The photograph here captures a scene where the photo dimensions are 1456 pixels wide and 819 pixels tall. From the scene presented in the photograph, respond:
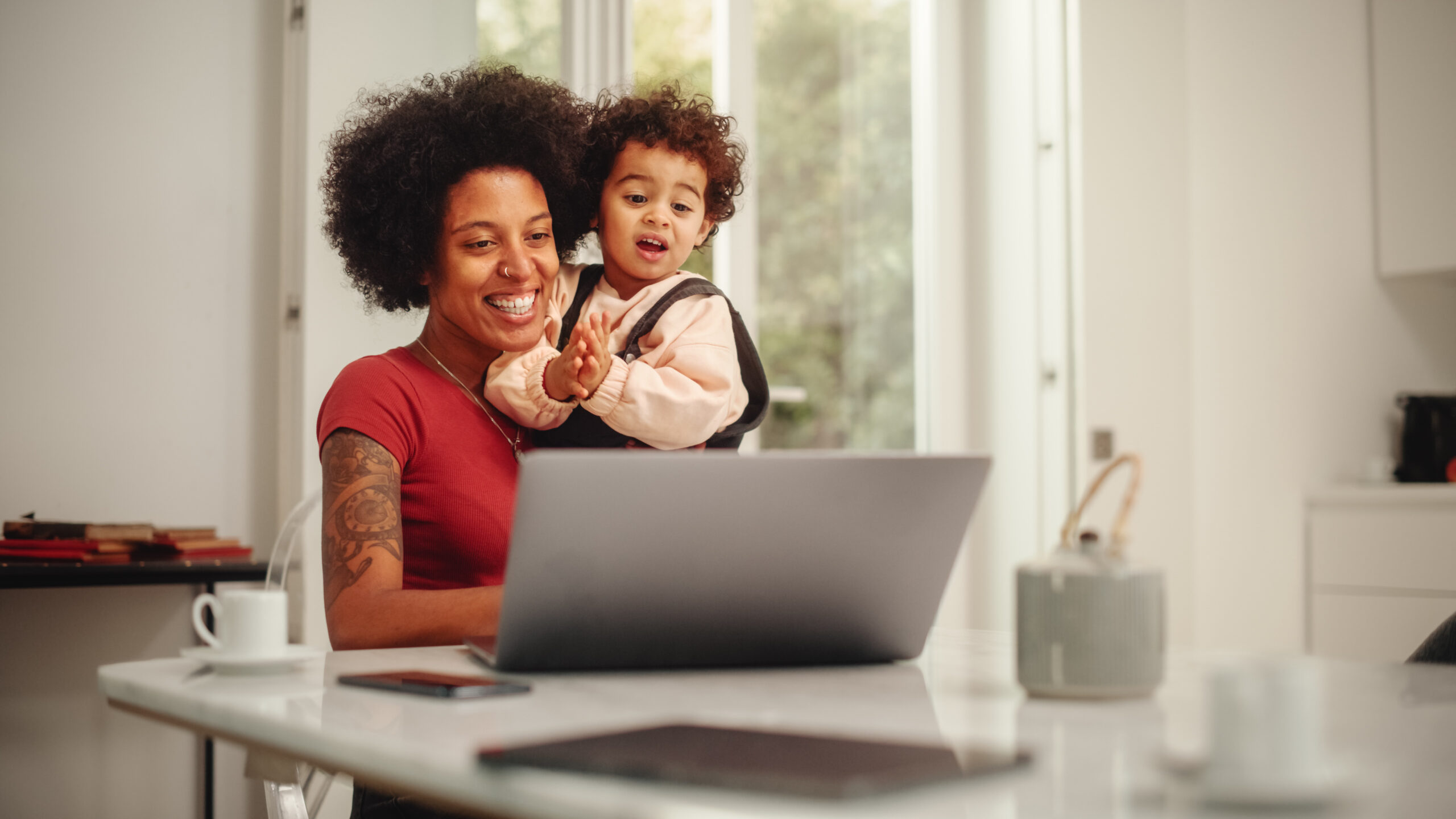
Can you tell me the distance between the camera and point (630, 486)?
2.56 ft

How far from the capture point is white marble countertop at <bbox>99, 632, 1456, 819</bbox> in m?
0.49

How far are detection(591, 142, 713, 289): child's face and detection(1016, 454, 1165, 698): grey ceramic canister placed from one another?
89 cm

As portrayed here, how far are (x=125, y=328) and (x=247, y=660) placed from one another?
6.72ft

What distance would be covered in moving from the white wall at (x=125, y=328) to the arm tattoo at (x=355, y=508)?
5.26 feet

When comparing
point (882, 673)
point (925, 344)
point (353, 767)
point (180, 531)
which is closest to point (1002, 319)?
point (925, 344)

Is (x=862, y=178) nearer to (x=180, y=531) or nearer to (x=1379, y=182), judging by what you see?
(x=1379, y=182)

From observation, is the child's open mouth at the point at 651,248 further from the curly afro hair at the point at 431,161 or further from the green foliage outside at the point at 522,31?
the green foliage outside at the point at 522,31

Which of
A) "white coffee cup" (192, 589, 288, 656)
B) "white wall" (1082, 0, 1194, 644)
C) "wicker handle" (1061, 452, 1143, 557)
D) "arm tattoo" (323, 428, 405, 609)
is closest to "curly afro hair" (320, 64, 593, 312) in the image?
"arm tattoo" (323, 428, 405, 609)

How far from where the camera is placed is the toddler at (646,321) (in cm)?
142

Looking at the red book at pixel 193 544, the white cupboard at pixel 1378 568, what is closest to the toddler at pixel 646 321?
the red book at pixel 193 544

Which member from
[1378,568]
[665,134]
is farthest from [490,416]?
[1378,568]

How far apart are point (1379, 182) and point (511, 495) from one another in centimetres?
332

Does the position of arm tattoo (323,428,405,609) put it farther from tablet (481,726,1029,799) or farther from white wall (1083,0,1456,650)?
white wall (1083,0,1456,650)

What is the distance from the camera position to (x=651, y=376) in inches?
56.2
